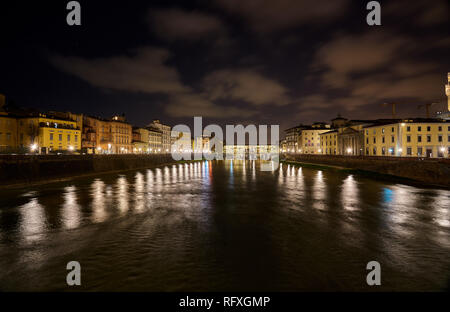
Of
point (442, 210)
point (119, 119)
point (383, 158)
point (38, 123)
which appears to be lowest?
point (442, 210)

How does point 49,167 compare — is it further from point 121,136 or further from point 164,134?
point 164,134

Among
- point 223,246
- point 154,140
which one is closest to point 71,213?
point 223,246

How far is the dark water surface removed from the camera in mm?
5527

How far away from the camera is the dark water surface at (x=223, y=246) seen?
5527 millimetres

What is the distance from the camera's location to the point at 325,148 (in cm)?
10875

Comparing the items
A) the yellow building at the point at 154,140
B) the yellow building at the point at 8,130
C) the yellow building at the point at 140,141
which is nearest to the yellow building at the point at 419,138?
the yellow building at the point at 140,141

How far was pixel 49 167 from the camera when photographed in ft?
90.9

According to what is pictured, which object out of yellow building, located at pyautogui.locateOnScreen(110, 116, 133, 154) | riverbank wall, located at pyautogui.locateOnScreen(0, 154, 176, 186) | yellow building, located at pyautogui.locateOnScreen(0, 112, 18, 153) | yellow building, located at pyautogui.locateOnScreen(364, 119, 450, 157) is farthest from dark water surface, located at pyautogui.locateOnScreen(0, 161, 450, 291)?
yellow building, located at pyautogui.locateOnScreen(110, 116, 133, 154)

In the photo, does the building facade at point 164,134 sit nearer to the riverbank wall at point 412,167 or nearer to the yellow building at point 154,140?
the yellow building at point 154,140

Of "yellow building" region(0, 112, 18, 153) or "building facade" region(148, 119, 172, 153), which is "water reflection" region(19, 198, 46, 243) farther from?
"building facade" region(148, 119, 172, 153)

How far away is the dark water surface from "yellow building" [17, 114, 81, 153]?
52434 millimetres
